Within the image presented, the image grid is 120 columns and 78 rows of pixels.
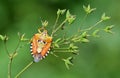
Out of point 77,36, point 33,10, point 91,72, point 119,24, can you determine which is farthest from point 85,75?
point 77,36

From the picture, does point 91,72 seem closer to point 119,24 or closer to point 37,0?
point 119,24

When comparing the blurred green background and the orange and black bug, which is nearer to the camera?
the orange and black bug

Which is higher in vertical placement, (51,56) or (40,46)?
(40,46)

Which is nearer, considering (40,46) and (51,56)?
(40,46)

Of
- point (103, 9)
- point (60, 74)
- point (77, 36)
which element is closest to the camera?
point (77, 36)
